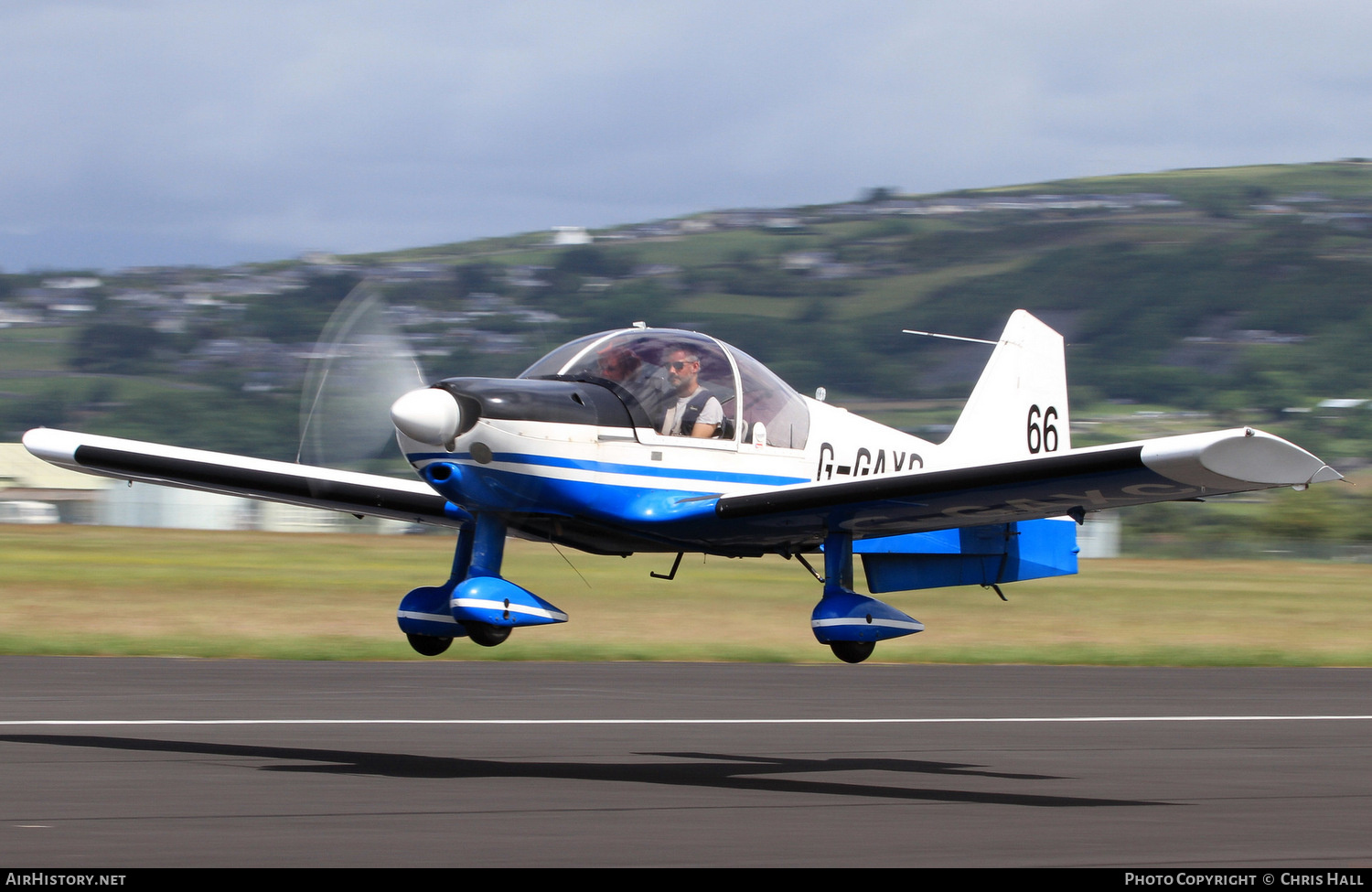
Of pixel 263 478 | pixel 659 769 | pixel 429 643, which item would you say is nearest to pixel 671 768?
pixel 659 769

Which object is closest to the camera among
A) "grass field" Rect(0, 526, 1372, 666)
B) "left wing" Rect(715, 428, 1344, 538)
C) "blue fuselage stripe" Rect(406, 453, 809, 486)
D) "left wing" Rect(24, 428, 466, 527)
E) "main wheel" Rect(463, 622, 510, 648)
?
"left wing" Rect(715, 428, 1344, 538)

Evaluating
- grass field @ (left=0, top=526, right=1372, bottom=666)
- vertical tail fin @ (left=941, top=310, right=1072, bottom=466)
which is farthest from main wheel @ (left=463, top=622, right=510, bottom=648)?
grass field @ (left=0, top=526, right=1372, bottom=666)

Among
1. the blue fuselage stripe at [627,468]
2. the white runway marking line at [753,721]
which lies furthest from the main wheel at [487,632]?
the white runway marking line at [753,721]

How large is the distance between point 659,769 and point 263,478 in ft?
12.8

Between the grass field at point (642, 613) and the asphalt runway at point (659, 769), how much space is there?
14.8 feet

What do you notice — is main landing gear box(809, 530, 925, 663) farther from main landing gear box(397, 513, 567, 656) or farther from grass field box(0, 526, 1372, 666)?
grass field box(0, 526, 1372, 666)

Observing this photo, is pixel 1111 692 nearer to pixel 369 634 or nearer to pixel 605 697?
pixel 605 697

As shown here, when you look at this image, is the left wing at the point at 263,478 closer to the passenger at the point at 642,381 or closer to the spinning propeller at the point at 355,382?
the spinning propeller at the point at 355,382

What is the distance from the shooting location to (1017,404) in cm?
1428

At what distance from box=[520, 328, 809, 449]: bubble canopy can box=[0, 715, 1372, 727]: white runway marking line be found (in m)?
4.96

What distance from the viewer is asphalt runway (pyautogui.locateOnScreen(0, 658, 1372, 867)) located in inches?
331

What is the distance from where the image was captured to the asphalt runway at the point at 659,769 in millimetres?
8414

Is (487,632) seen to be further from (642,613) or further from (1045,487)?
(642,613)

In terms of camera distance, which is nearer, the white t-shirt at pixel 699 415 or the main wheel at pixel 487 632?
the main wheel at pixel 487 632
